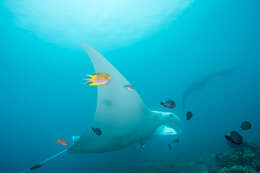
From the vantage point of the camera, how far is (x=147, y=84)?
34.4 meters

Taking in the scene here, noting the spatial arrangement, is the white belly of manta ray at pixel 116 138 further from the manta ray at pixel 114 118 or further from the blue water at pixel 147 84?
the blue water at pixel 147 84

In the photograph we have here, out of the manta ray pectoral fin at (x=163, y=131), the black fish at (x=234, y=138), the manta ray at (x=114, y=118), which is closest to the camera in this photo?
the black fish at (x=234, y=138)

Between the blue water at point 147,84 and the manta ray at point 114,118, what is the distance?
6.99 meters

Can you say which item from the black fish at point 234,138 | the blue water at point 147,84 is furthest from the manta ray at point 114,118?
the blue water at point 147,84

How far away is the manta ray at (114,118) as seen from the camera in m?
3.98

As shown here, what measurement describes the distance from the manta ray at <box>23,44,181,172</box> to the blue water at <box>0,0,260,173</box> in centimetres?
699

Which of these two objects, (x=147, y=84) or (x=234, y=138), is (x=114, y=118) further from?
(x=147, y=84)

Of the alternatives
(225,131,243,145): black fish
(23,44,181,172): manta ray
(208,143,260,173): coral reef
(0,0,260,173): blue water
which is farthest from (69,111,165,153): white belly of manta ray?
(0,0,260,173): blue water

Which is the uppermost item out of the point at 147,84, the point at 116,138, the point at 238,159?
the point at 147,84

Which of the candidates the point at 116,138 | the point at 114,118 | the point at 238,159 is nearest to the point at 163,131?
the point at 116,138

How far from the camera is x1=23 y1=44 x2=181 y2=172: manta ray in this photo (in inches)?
157

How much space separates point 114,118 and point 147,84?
3028cm

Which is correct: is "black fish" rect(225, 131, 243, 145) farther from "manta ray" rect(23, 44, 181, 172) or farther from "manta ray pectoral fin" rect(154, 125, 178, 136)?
"manta ray pectoral fin" rect(154, 125, 178, 136)

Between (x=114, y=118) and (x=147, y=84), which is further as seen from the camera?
(x=147, y=84)
